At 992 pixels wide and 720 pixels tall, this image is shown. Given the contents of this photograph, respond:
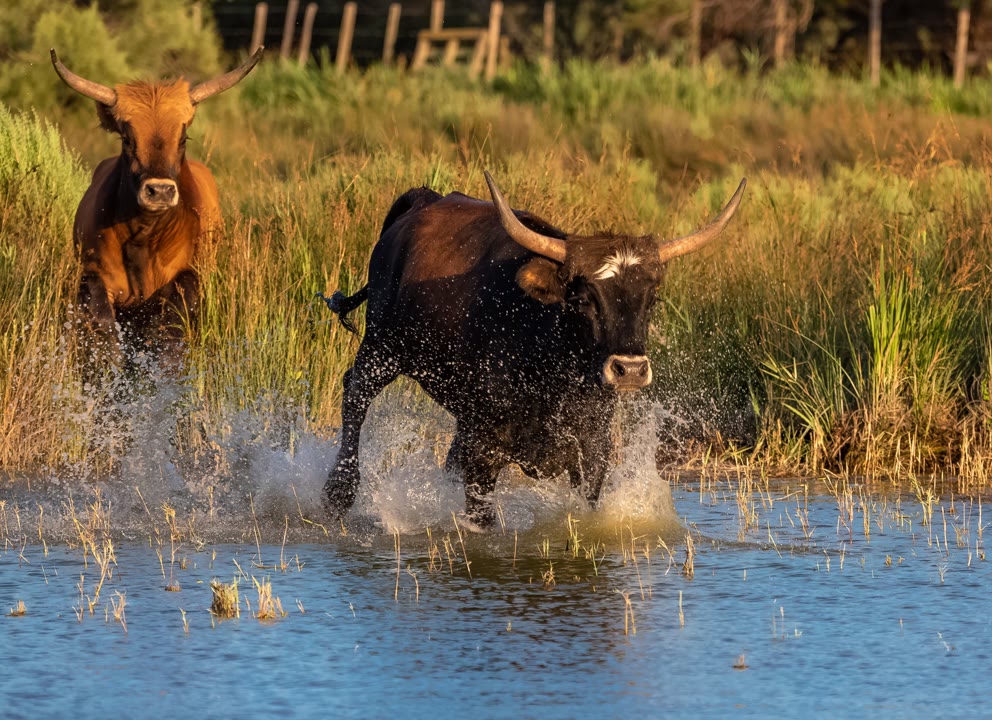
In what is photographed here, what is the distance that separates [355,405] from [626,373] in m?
2.16

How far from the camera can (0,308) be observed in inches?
396

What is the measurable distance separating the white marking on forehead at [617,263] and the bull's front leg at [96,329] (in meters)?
3.70

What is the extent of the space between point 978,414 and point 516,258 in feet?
9.88

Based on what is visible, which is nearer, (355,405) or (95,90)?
(355,405)

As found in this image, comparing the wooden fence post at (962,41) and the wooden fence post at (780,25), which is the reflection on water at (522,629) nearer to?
the wooden fence post at (962,41)

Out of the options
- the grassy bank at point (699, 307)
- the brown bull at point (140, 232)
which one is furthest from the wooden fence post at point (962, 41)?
the brown bull at point (140, 232)

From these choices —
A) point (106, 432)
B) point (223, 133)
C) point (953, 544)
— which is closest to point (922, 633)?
point (953, 544)

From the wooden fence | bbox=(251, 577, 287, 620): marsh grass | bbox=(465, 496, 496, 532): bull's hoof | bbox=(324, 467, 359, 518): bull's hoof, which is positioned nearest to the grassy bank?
bbox=(324, 467, 359, 518): bull's hoof

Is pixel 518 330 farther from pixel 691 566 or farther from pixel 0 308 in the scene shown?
pixel 0 308

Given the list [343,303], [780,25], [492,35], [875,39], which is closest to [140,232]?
[343,303]

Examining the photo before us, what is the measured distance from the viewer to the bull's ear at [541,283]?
7.81 m

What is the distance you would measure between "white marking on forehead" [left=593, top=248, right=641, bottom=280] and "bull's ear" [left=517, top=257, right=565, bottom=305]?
254 millimetres

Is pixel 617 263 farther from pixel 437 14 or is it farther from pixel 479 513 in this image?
pixel 437 14

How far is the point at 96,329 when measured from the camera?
1063 cm
